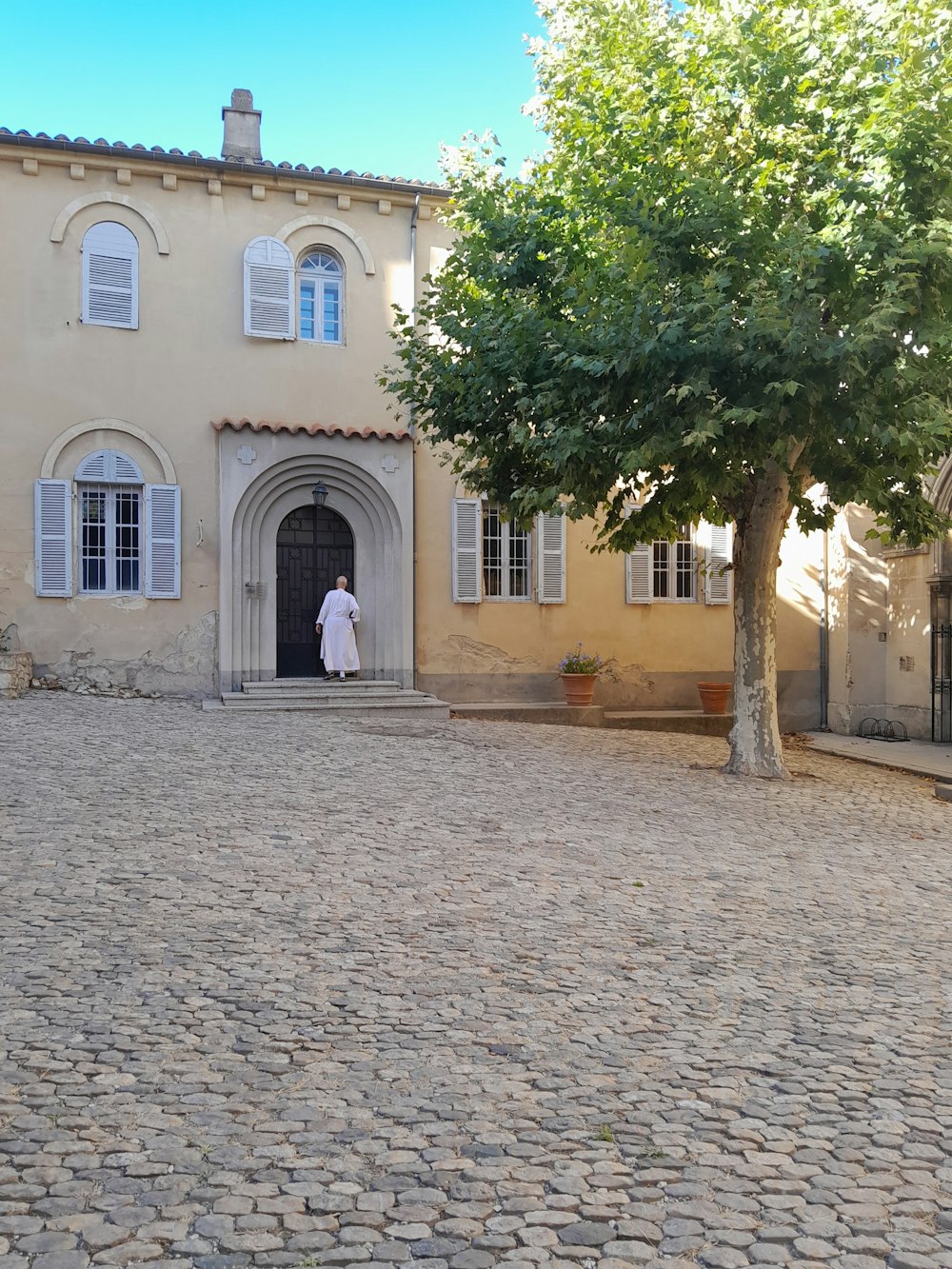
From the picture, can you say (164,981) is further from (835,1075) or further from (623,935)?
(835,1075)

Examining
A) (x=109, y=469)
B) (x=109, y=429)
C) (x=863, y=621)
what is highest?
(x=109, y=429)

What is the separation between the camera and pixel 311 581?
16.5 meters

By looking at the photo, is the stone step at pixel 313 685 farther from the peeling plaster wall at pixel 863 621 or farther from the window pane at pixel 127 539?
the peeling plaster wall at pixel 863 621

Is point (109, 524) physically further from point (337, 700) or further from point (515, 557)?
point (515, 557)

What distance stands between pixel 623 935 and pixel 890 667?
12.1 metres

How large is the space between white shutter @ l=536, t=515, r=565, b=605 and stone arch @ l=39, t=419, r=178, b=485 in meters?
5.49

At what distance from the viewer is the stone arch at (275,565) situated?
615 inches

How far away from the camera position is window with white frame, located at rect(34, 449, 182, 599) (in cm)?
1521

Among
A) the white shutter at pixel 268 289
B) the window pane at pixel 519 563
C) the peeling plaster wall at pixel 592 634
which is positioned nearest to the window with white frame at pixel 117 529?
the white shutter at pixel 268 289

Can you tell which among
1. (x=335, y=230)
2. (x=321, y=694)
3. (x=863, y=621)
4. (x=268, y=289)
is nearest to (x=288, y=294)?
(x=268, y=289)

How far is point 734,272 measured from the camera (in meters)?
9.23

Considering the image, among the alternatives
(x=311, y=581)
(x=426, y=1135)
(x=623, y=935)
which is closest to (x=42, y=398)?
(x=311, y=581)

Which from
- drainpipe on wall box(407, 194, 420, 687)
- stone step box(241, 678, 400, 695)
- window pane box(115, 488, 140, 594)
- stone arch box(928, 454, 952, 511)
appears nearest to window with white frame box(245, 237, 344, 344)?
drainpipe on wall box(407, 194, 420, 687)

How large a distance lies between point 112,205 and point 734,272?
32.8 ft
